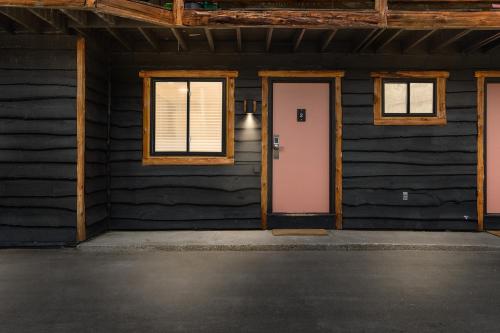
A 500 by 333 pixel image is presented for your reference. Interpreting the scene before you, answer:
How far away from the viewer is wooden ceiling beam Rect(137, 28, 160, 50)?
282 inches

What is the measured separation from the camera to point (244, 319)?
393 cm

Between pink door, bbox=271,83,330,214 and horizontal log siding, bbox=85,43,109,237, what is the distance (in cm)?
315

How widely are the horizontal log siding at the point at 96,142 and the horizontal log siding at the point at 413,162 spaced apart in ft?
14.7

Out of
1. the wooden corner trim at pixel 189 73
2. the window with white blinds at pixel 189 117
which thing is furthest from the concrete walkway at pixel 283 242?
the wooden corner trim at pixel 189 73

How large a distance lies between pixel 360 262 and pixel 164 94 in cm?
472

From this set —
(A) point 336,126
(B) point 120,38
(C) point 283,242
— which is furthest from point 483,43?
(B) point 120,38

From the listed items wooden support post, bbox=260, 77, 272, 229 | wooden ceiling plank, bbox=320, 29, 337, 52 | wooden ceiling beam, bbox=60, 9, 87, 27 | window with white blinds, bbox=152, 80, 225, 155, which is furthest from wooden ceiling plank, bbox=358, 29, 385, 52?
wooden ceiling beam, bbox=60, 9, 87, 27

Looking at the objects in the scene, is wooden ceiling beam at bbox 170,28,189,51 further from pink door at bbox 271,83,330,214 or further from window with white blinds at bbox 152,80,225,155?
pink door at bbox 271,83,330,214

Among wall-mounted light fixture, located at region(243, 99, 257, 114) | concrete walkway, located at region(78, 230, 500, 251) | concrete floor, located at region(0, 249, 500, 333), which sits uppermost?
wall-mounted light fixture, located at region(243, 99, 257, 114)

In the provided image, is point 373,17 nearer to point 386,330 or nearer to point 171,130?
point 171,130

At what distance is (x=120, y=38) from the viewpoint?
7.54 m

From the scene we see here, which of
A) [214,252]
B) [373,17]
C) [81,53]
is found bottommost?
[214,252]

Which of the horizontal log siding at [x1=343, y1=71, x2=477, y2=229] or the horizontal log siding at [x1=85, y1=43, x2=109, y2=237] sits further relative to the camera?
the horizontal log siding at [x1=343, y1=71, x2=477, y2=229]

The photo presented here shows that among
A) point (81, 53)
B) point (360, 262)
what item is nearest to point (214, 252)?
point (360, 262)
